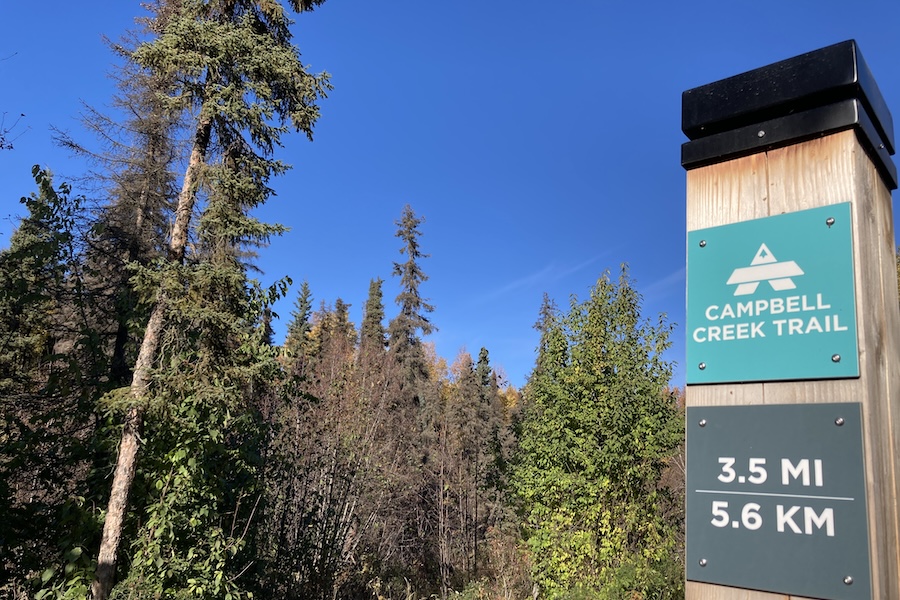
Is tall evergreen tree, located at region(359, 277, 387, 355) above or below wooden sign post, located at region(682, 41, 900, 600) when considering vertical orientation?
above

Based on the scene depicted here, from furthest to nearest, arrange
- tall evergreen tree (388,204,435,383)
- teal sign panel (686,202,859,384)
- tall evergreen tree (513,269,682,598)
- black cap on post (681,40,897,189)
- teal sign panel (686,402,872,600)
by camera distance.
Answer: tall evergreen tree (388,204,435,383) < tall evergreen tree (513,269,682,598) < black cap on post (681,40,897,189) < teal sign panel (686,202,859,384) < teal sign panel (686,402,872,600)

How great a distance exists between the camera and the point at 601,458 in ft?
26.5

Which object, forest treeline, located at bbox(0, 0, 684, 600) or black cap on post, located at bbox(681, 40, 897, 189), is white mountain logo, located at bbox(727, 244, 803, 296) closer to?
black cap on post, located at bbox(681, 40, 897, 189)

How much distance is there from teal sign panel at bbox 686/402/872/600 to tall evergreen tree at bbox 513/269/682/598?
6929 millimetres

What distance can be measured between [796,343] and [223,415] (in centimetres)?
646

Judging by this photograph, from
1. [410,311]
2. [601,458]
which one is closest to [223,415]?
[601,458]

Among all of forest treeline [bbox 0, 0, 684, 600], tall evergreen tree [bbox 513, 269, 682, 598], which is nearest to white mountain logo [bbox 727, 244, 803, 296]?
forest treeline [bbox 0, 0, 684, 600]

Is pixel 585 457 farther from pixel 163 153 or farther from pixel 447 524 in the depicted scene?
pixel 163 153

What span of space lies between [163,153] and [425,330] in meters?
20.7

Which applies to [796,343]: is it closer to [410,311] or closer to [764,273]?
[764,273]

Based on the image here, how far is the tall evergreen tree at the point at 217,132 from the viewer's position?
6.56 m

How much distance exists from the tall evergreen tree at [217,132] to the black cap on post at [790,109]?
20.1 ft

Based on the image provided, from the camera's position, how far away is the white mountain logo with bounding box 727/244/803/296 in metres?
1.27

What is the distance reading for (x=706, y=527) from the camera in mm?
1267
